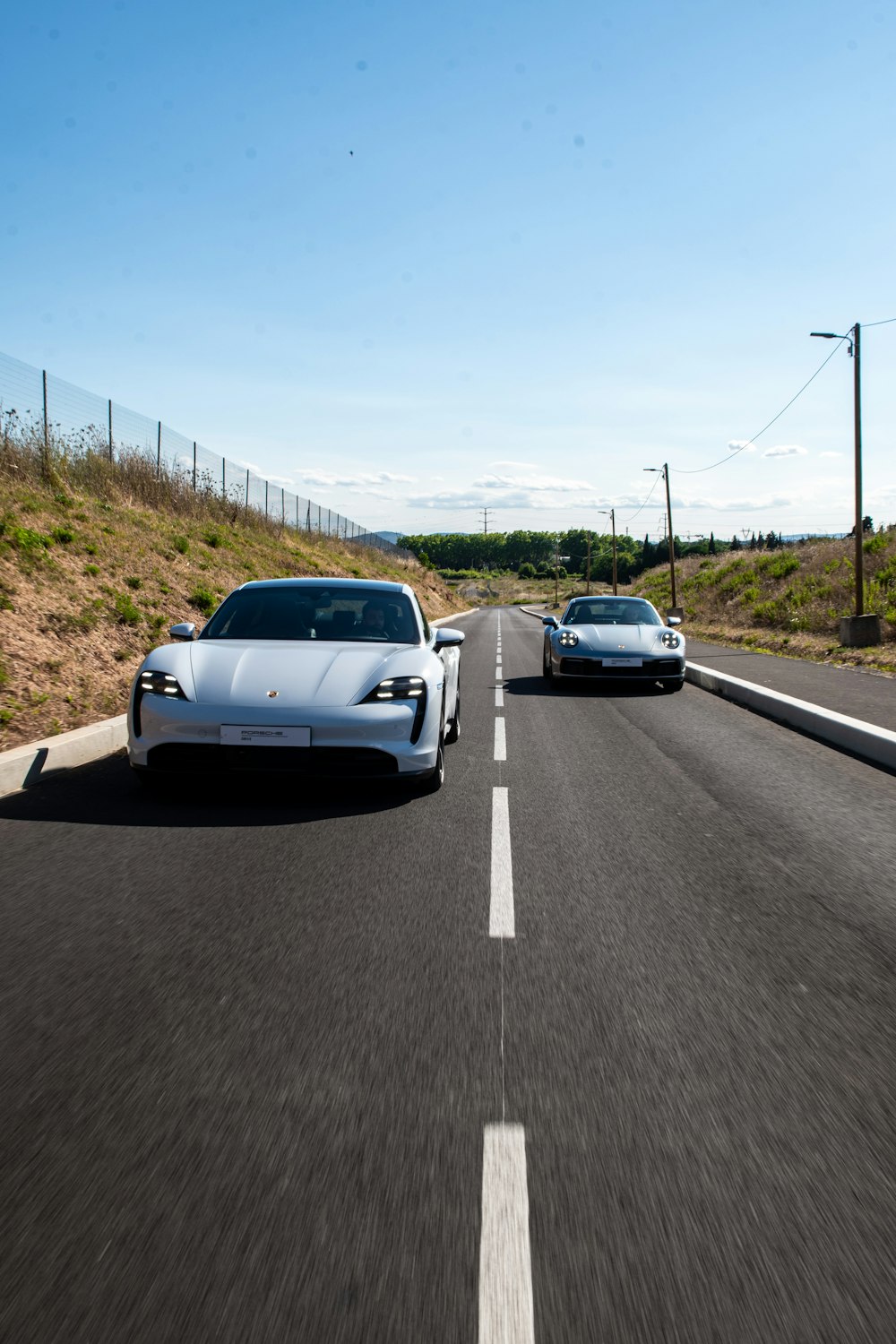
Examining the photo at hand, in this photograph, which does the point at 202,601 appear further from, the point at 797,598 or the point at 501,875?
the point at 797,598

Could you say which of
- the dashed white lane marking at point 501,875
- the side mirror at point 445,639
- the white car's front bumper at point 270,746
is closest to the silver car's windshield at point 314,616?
the side mirror at point 445,639

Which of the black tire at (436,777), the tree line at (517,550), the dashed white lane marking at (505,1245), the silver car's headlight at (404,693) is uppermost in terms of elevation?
the tree line at (517,550)

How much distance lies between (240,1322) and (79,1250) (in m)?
0.40

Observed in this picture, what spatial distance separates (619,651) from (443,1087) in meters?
10.7

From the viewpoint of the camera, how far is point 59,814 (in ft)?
17.8

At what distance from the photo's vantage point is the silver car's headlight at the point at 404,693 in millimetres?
5684

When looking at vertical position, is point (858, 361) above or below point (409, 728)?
above

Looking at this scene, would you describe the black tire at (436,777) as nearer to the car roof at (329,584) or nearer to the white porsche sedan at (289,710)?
the white porsche sedan at (289,710)

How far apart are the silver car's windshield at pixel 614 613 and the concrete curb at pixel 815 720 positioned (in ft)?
4.76

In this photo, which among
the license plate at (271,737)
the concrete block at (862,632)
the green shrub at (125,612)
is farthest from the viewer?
the concrete block at (862,632)

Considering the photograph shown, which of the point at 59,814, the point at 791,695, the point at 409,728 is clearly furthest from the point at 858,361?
the point at 59,814

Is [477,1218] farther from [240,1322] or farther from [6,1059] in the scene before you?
[6,1059]

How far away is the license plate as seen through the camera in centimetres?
539

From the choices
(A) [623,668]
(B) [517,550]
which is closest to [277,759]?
(A) [623,668]
